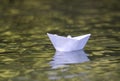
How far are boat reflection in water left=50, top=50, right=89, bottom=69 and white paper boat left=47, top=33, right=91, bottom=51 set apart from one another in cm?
15

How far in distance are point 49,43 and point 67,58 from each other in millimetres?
2512

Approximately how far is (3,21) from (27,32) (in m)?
4.64

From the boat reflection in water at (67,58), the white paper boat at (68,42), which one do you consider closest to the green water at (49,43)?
the boat reflection in water at (67,58)

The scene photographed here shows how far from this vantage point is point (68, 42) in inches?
502

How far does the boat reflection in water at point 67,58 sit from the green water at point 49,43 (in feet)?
0.57

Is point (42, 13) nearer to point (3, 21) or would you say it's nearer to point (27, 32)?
point (3, 21)

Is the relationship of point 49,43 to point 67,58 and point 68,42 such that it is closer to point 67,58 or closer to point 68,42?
point 68,42

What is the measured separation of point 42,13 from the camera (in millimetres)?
26188

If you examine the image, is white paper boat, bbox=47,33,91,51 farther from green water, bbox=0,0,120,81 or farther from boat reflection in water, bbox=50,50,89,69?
green water, bbox=0,0,120,81

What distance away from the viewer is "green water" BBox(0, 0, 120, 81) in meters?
10.6

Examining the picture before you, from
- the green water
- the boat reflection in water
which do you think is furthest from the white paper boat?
the green water

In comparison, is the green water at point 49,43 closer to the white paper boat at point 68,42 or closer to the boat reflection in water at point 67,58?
the boat reflection in water at point 67,58

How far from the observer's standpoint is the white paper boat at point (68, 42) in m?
12.7

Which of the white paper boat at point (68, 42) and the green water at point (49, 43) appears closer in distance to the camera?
the green water at point (49, 43)
